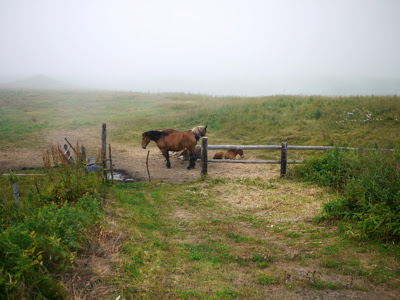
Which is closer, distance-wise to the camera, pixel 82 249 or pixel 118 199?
pixel 82 249

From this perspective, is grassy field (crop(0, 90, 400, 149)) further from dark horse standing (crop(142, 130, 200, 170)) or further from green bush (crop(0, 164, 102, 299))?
green bush (crop(0, 164, 102, 299))

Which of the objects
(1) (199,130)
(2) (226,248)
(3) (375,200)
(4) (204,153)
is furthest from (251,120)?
(2) (226,248)

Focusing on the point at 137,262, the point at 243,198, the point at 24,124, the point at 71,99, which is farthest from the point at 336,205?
the point at 71,99

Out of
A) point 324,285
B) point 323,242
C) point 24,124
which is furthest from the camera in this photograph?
point 24,124

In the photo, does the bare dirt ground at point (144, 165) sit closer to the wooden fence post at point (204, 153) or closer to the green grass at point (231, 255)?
the wooden fence post at point (204, 153)

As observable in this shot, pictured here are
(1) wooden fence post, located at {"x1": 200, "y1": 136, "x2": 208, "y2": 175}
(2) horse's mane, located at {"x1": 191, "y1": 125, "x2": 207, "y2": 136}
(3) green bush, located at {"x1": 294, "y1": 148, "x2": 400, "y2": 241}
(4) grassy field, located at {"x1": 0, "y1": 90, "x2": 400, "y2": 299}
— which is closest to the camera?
(4) grassy field, located at {"x1": 0, "y1": 90, "x2": 400, "y2": 299}

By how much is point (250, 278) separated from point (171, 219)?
281 centimetres

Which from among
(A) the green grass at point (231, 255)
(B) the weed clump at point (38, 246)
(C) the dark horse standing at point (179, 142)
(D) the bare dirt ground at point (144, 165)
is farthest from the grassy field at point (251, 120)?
(B) the weed clump at point (38, 246)

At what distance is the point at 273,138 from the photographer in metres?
16.3

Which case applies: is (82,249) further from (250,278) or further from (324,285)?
(324,285)

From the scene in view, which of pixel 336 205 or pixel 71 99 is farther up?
pixel 71 99

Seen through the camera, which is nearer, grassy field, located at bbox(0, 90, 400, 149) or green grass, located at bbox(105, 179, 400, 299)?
green grass, located at bbox(105, 179, 400, 299)

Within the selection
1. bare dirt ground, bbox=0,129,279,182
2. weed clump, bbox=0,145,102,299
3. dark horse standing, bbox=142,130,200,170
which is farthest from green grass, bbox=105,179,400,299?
dark horse standing, bbox=142,130,200,170

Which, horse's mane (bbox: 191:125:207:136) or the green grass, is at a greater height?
horse's mane (bbox: 191:125:207:136)
